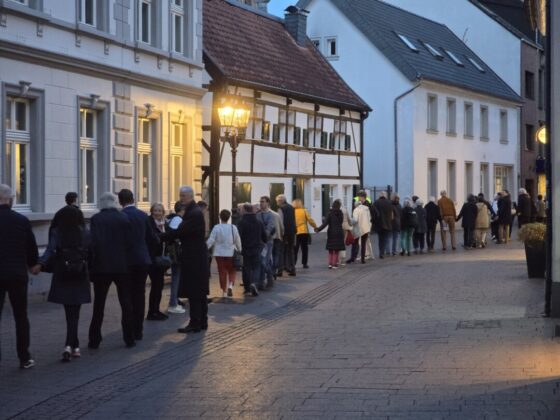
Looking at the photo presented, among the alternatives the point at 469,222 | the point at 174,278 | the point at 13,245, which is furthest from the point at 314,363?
the point at 469,222

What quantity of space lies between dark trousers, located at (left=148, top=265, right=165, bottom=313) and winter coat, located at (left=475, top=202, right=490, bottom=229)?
774 inches

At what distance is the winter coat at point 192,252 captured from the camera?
1374 cm

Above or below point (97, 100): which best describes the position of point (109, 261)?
below

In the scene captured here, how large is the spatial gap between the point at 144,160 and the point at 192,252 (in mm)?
10217

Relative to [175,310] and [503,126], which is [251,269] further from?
[503,126]

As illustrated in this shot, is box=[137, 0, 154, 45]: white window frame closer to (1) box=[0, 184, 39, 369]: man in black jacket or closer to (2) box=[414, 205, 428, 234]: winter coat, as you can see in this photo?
(2) box=[414, 205, 428, 234]: winter coat

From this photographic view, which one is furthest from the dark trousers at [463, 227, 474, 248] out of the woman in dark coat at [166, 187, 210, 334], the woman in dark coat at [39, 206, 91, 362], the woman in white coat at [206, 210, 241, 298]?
the woman in dark coat at [39, 206, 91, 362]

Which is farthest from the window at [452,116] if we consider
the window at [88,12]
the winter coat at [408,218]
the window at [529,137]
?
the window at [88,12]

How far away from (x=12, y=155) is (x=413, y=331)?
7.78 meters

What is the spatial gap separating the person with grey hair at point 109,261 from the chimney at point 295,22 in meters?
28.8

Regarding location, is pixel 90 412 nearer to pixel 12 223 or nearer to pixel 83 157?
pixel 12 223

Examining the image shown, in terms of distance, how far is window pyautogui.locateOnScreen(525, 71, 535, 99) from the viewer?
195ft

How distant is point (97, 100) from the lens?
67.4 feet

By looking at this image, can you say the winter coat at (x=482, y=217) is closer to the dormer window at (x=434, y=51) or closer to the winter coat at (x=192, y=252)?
the dormer window at (x=434, y=51)
